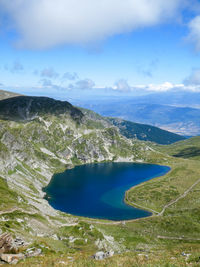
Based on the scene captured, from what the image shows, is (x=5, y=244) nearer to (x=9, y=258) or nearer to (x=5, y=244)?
(x=5, y=244)

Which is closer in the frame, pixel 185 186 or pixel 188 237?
pixel 188 237

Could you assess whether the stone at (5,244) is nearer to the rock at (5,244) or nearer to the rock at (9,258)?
the rock at (5,244)

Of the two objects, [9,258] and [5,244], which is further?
[5,244]

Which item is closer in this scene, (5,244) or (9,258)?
(9,258)

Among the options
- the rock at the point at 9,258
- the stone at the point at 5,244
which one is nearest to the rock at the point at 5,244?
the stone at the point at 5,244

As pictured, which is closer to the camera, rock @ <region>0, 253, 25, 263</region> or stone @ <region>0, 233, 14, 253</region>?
rock @ <region>0, 253, 25, 263</region>

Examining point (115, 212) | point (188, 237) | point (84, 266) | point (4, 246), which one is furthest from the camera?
point (115, 212)

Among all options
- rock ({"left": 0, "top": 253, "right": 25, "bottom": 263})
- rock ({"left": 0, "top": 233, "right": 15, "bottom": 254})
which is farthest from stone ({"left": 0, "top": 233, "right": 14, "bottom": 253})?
rock ({"left": 0, "top": 253, "right": 25, "bottom": 263})

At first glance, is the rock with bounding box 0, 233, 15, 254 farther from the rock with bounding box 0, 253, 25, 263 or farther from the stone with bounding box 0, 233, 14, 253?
the rock with bounding box 0, 253, 25, 263

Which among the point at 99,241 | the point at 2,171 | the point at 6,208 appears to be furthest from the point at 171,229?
the point at 2,171

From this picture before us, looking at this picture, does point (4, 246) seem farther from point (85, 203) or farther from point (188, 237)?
point (85, 203)

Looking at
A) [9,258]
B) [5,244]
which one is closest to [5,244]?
[5,244]
